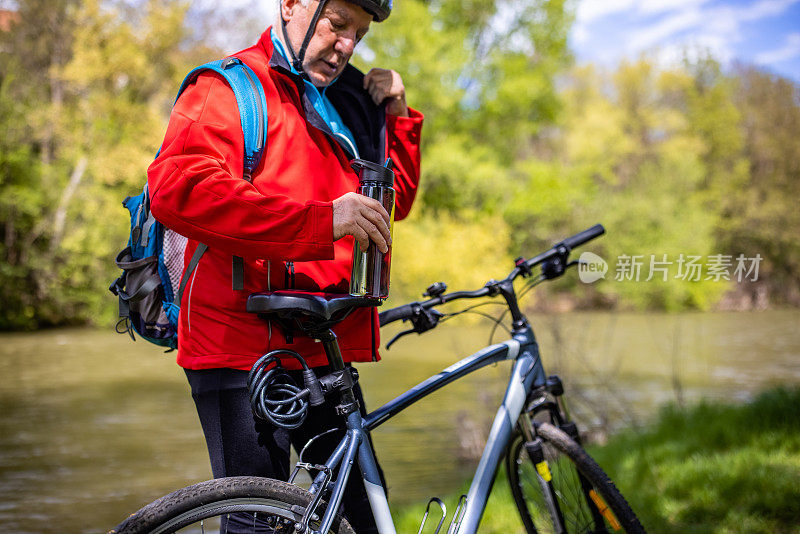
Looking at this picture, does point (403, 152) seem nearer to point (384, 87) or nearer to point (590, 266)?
point (384, 87)

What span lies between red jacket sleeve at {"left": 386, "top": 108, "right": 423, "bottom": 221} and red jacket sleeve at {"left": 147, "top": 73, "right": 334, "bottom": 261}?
23.4 inches

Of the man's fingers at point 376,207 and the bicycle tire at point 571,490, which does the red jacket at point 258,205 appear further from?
the bicycle tire at point 571,490

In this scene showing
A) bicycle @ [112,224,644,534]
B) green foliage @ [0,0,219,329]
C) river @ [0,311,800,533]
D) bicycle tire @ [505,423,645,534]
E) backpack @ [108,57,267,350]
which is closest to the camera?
bicycle @ [112,224,644,534]

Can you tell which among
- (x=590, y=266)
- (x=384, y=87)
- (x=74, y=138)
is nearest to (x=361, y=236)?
(x=384, y=87)

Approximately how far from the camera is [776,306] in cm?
2122

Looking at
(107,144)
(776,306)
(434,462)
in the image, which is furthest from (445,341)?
(776,306)

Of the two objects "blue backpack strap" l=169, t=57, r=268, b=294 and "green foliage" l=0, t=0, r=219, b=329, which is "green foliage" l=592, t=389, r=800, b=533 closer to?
"blue backpack strap" l=169, t=57, r=268, b=294

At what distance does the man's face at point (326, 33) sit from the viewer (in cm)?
176

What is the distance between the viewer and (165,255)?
1799 mm

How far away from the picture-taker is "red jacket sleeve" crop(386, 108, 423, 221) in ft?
6.91

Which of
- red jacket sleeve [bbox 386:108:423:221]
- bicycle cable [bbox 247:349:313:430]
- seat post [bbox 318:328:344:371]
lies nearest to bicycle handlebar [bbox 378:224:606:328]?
red jacket sleeve [bbox 386:108:423:221]

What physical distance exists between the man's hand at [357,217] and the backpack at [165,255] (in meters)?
0.26

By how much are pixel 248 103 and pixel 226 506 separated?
88cm

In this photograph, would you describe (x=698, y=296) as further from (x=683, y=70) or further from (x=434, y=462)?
(x=434, y=462)
